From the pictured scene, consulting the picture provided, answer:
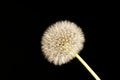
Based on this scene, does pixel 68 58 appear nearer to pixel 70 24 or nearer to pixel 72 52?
pixel 72 52

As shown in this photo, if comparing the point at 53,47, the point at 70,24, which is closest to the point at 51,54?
the point at 53,47

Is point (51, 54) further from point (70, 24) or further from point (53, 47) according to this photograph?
point (70, 24)

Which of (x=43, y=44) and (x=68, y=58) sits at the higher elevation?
(x=43, y=44)

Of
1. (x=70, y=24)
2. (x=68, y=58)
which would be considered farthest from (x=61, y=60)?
(x=70, y=24)
